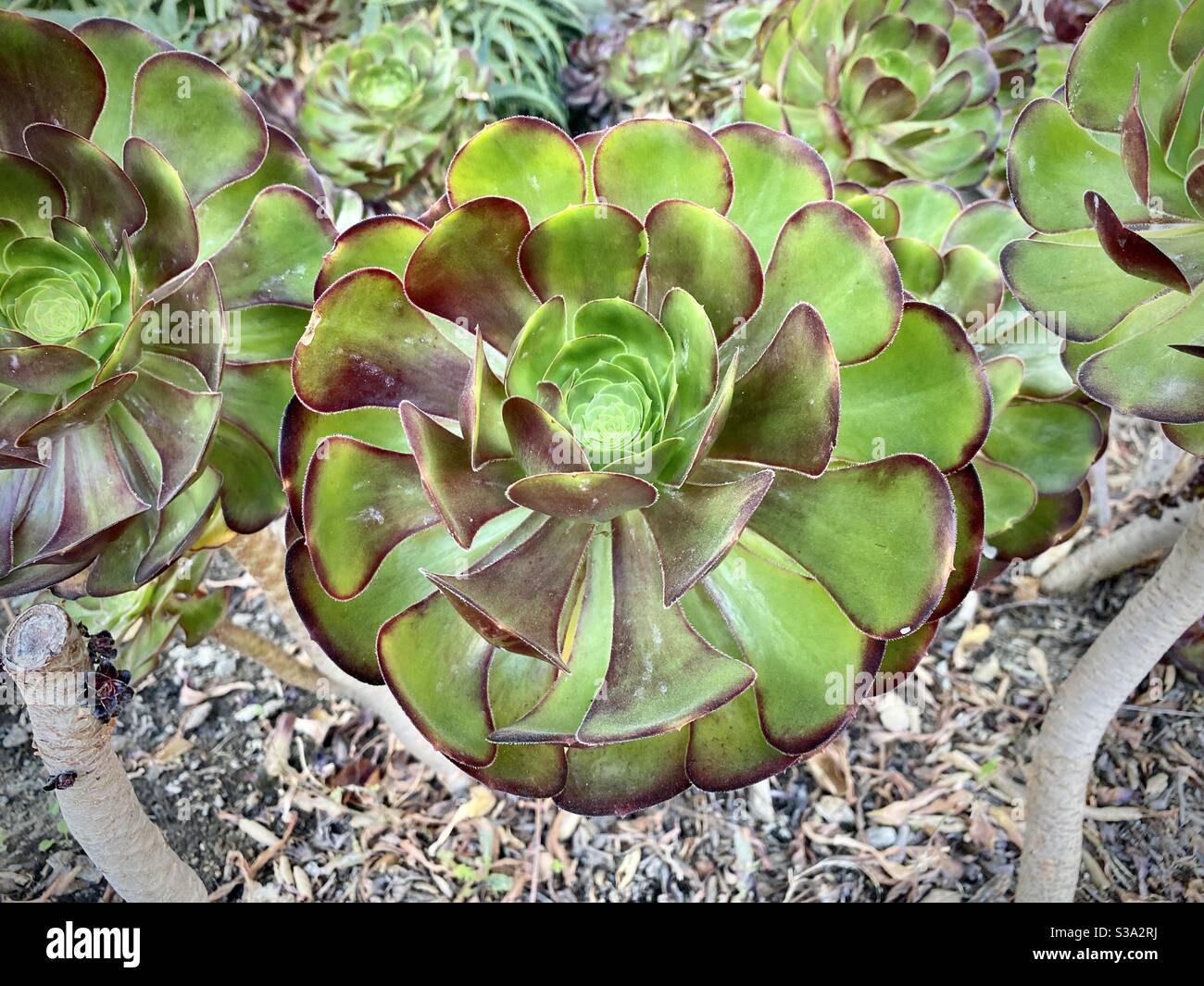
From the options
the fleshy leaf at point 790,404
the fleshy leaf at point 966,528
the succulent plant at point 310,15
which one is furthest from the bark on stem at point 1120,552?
the succulent plant at point 310,15

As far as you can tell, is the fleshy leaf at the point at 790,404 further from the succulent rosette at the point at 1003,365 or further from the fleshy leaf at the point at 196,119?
the fleshy leaf at the point at 196,119

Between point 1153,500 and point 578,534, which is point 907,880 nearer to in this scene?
point 1153,500

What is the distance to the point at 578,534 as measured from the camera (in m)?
0.68

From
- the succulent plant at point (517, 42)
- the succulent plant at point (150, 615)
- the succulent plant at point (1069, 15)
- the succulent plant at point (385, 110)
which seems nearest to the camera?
the succulent plant at point (150, 615)

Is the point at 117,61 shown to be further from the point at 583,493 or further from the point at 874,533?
the point at 874,533

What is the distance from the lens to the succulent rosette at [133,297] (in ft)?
2.10

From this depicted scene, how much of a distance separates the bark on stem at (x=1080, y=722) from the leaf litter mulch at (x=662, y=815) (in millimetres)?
168

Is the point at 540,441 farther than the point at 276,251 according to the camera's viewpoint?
No

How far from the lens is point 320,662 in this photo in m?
1.23

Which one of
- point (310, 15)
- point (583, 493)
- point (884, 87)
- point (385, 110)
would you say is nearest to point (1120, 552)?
point (884, 87)

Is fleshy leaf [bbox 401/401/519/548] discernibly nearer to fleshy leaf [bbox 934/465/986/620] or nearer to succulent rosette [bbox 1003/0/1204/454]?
fleshy leaf [bbox 934/465/986/620]

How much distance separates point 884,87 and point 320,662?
1.07 meters
